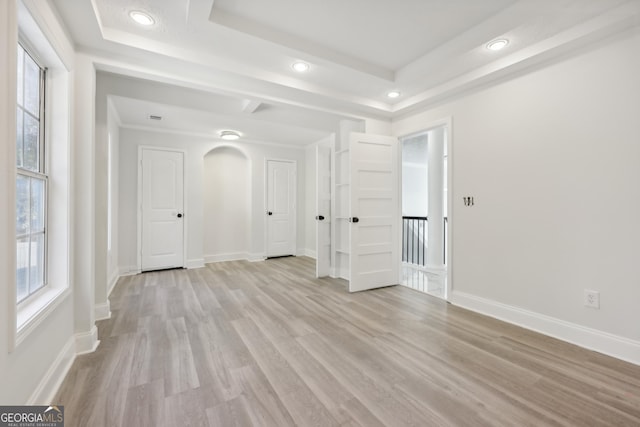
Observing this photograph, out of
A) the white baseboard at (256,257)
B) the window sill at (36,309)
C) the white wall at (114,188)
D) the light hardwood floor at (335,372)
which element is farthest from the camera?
the white baseboard at (256,257)

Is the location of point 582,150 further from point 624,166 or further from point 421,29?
point 421,29

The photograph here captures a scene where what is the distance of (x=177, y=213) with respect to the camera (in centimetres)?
509

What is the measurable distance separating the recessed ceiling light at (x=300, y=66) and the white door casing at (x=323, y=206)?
1729 mm

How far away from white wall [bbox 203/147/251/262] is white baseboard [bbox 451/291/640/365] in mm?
4492

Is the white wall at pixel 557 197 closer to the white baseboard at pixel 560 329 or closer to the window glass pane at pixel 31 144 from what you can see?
the white baseboard at pixel 560 329

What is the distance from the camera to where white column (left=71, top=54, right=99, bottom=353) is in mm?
2162

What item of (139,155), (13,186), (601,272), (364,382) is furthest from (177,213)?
(601,272)

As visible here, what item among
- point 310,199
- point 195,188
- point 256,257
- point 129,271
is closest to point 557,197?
point 310,199

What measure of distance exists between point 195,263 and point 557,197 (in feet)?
17.7

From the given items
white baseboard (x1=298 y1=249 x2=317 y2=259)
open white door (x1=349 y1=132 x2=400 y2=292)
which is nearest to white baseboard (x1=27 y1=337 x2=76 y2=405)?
open white door (x1=349 y1=132 x2=400 y2=292)

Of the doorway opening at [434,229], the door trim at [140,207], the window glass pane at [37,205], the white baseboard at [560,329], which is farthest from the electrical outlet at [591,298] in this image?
the door trim at [140,207]

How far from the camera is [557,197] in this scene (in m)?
2.42

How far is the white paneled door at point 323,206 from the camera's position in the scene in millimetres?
4578

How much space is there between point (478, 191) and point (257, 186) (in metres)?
4.28
